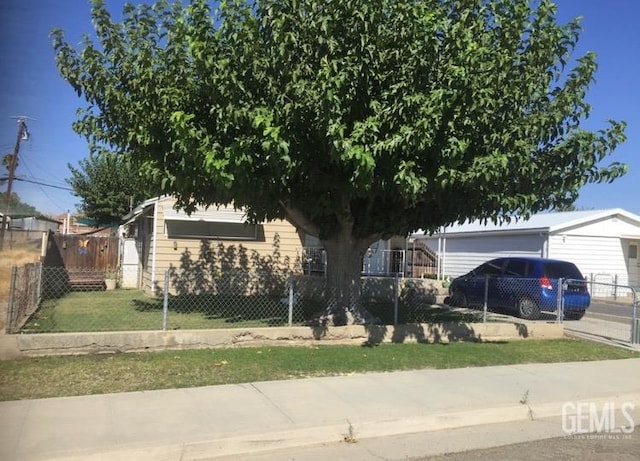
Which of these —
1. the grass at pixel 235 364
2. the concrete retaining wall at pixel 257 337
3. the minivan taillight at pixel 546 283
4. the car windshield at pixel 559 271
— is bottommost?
the grass at pixel 235 364

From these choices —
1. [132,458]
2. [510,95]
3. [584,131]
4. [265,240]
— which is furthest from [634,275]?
[132,458]

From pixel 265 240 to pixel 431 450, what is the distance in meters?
12.9

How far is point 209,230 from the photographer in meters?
17.6

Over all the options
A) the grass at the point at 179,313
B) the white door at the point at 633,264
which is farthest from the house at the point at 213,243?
the white door at the point at 633,264

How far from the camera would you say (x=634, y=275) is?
2666 centimetres

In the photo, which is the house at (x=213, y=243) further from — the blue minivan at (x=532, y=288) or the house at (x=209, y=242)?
the blue minivan at (x=532, y=288)

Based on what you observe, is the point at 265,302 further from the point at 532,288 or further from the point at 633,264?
the point at 633,264

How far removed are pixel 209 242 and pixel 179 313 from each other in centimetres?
461

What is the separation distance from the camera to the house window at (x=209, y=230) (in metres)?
17.3

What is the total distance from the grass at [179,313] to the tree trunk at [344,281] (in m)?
1.16

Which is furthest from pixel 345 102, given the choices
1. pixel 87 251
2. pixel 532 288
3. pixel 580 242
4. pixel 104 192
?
pixel 104 192

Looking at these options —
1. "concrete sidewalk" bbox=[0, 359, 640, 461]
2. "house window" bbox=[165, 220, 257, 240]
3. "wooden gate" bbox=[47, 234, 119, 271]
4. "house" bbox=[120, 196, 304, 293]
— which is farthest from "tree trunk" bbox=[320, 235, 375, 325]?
"wooden gate" bbox=[47, 234, 119, 271]

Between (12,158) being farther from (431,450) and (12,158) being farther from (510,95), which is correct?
(510,95)

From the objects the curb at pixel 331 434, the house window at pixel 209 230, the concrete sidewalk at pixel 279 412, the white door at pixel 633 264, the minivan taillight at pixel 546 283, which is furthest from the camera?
the white door at pixel 633 264
